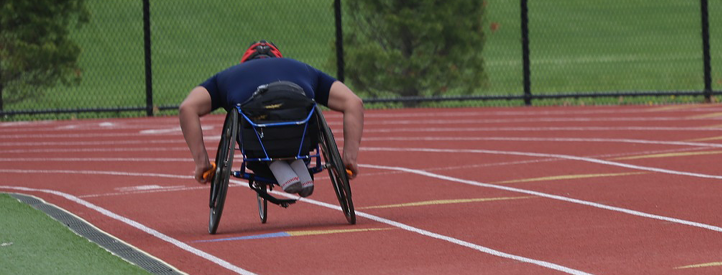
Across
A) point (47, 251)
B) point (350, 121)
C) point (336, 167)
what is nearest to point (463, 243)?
point (336, 167)

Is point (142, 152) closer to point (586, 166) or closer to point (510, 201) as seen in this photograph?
point (586, 166)

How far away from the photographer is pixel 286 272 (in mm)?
7344

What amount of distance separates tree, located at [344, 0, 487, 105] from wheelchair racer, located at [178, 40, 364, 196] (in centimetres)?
1175

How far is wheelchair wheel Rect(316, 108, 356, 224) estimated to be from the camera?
877 centimetres

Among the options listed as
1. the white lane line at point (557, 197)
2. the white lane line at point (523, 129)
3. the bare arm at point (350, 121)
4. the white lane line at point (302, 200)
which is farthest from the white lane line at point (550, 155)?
the bare arm at point (350, 121)

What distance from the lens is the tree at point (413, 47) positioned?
68.7ft

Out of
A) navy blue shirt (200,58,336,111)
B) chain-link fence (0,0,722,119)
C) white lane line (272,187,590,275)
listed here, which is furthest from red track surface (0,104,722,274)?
chain-link fence (0,0,722,119)

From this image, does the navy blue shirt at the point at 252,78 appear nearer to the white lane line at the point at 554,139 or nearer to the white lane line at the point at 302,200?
the white lane line at the point at 302,200

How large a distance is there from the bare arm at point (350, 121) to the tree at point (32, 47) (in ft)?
40.4

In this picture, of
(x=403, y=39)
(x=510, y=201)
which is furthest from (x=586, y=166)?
(x=403, y=39)

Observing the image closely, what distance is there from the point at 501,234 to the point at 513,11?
36.0 meters

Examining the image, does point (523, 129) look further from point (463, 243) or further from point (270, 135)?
point (463, 243)

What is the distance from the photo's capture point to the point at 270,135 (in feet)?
28.4

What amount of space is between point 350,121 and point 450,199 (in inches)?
62.3
